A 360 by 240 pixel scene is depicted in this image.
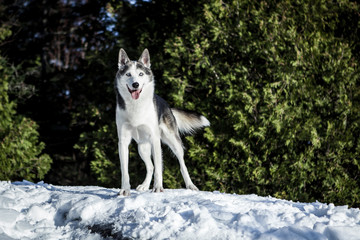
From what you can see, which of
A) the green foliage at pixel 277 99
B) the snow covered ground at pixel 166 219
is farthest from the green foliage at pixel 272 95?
the snow covered ground at pixel 166 219

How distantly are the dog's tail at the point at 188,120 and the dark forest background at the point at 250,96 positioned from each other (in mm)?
1030

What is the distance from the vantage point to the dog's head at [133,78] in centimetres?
448

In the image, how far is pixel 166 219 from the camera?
3357mm

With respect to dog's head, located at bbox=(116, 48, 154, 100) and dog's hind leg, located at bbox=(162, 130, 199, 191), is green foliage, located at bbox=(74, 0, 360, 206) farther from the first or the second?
dog's head, located at bbox=(116, 48, 154, 100)

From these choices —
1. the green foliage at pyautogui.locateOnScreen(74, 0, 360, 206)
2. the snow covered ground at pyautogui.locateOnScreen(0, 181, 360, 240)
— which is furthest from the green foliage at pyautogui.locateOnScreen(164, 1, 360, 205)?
the snow covered ground at pyautogui.locateOnScreen(0, 181, 360, 240)

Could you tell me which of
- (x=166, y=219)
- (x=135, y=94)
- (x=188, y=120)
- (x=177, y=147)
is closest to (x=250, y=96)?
(x=188, y=120)

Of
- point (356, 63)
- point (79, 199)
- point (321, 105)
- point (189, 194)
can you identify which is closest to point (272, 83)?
point (321, 105)

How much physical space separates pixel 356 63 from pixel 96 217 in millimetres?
5756

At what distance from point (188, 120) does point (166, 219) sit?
9.53 feet

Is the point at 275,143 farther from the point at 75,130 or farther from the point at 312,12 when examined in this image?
the point at 75,130

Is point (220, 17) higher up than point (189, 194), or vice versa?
point (220, 17)

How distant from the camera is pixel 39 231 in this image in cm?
355

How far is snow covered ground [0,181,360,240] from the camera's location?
3092mm

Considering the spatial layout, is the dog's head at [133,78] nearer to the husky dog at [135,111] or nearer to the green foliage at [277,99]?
the husky dog at [135,111]
